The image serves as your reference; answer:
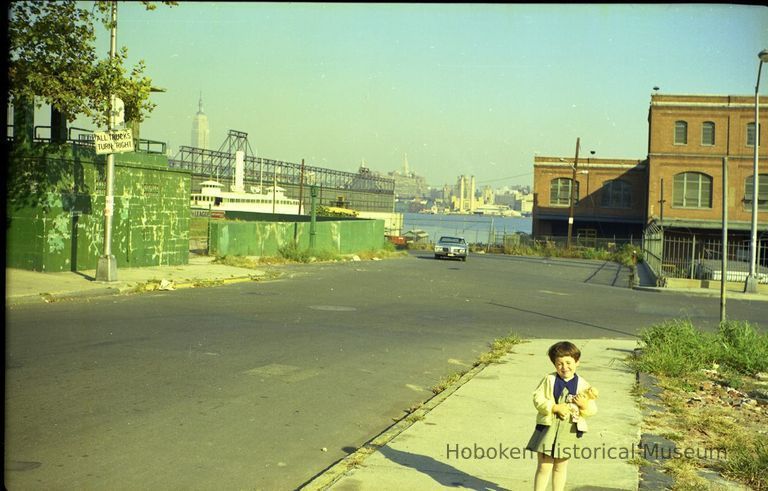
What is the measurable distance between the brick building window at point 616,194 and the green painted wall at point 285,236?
92.5 ft

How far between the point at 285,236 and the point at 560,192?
41458 mm

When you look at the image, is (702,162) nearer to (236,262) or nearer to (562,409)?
(236,262)

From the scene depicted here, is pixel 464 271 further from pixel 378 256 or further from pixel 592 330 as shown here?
pixel 592 330

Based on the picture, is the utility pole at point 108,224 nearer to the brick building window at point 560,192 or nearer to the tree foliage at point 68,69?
the tree foliage at point 68,69

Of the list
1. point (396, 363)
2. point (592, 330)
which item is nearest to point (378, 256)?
point (592, 330)

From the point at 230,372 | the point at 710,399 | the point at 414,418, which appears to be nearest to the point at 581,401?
the point at 414,418

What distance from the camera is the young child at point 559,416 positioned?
5.54 meters

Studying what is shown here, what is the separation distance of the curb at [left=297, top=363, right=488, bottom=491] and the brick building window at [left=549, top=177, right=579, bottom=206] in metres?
65.0

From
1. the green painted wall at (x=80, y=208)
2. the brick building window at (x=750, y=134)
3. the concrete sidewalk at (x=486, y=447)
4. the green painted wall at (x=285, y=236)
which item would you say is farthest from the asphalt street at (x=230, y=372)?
the brick building window at (x=750, y=134)

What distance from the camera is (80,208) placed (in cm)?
2112

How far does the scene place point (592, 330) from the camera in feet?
55.1

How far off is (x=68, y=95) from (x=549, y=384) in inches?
626

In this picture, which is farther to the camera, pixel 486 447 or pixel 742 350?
pixel 742 350

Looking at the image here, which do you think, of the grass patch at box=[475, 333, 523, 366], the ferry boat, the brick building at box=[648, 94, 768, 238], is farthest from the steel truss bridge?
the grass patch at box=[475, 333, 523, 366]
